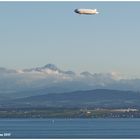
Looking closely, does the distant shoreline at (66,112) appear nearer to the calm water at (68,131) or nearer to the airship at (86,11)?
the calm water at (68,131)

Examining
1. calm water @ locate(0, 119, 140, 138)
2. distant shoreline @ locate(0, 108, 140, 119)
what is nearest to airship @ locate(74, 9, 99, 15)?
calm water @ locate(0, 119, 140, 138)

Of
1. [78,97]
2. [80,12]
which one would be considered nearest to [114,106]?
[78,97]

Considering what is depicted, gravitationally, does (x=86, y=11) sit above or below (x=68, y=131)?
above

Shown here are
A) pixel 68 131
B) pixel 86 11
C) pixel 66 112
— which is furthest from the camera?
pixel 66 112

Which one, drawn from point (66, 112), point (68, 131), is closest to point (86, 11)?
point (68, 131)

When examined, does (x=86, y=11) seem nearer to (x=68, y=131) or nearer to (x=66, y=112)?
(x=68, y=131)

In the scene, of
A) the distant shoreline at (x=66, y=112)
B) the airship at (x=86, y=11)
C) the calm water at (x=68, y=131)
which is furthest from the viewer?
the distant shoreline at (x=66, y=112)

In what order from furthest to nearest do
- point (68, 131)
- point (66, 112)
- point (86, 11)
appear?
point (66, 112)
point (68, 131)
point (86, 11)

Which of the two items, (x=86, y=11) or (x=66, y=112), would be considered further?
(x=66, y=112)

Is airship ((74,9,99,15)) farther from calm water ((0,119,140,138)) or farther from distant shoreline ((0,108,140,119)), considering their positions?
distant shoreline ((0,108,140,119))

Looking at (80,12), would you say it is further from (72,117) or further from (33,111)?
(72,117)

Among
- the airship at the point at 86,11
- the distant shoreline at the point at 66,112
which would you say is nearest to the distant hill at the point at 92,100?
the distant shoreline at the point at 66,112
